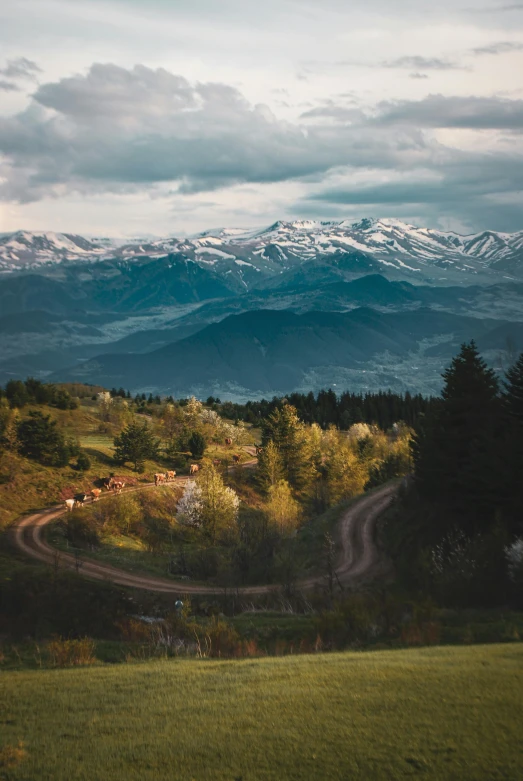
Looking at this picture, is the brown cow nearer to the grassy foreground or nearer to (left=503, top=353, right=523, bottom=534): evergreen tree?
(left=503, top=353, right=523, bottom=534): evergreen tree

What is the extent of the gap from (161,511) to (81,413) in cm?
4477

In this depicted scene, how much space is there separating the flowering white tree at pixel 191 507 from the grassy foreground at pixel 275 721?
5496 cm

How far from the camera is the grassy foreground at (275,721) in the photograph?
1084 cm

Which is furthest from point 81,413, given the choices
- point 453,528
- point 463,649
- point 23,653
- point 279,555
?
point 463,649

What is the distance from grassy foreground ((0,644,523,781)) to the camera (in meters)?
10.8

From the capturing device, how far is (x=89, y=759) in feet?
36.8

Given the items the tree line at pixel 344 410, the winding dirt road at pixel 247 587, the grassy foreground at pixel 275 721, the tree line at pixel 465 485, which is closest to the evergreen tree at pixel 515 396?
the tree line at pixel 465 485

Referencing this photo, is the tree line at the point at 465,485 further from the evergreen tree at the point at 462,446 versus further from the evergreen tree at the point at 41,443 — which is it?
the evergreen tree at the point at 41,443

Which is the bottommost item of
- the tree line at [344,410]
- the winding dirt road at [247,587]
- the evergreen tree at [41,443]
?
the tree line at [344,410]

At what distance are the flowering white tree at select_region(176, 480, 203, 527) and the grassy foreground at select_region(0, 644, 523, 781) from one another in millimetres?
54958

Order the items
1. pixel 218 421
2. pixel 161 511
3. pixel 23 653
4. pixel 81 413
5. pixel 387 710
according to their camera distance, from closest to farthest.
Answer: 1. pixel 387 710
2. pixel 23 653
3. pixel 161 511
4. pixel 81 413
5. pixel 218 421

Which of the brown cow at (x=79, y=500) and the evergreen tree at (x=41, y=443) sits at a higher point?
the evergreen tree at (x=41, y=443)

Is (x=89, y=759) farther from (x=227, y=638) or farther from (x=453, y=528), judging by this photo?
(x=453, y=528)

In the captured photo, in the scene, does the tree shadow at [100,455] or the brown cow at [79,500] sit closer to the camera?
the brown cow at [79,500]
